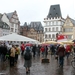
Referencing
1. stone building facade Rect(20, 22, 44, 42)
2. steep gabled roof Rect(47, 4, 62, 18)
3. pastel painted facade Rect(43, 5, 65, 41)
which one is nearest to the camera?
pastel painted facade Rect(43, 5, 65, 41)

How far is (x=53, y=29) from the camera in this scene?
309 ft

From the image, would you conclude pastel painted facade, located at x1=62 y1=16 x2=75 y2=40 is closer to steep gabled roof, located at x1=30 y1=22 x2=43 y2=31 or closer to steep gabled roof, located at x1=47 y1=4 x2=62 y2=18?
steep gabled roof, located at x1=47 y1=4 x2=62 y2=18

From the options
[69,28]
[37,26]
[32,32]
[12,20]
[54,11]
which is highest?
[54,11]

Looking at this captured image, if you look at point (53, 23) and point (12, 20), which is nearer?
point (12, 20)

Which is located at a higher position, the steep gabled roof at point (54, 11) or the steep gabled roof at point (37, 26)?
the steep gabled roof at point (54, 11)

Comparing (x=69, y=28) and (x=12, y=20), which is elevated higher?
(x=12, y=20)

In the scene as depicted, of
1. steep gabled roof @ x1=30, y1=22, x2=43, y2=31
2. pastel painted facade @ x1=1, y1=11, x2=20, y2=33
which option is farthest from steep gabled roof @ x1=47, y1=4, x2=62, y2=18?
pastel painted facade @ x1=1, y1=11, x2=20, y2=33

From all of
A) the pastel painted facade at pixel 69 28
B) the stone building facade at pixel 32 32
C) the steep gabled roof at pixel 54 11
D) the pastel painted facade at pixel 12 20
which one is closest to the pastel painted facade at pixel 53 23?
the steep gabled roof at pixel 54 11

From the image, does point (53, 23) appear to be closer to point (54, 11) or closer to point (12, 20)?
point (54, 11)

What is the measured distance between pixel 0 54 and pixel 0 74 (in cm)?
868

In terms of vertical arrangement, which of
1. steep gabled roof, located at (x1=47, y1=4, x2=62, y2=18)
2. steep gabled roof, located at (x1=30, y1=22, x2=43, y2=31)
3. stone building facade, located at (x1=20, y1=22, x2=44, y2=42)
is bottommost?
stone building facade, located at (x1=20, y1=22, x2=44, y2=42)

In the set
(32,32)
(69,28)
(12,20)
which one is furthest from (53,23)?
(12,20)

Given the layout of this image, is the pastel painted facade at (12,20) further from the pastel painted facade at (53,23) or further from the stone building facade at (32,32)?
the pastel painted facade at (53,23)

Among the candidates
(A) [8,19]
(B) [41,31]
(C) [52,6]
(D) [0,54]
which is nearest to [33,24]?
(B) [41,31]
